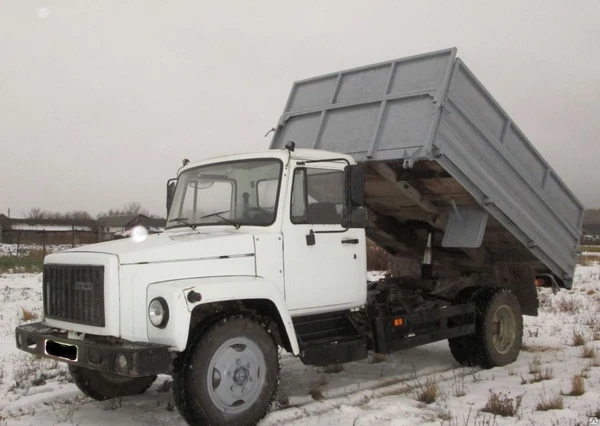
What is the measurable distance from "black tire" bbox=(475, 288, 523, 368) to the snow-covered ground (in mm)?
163

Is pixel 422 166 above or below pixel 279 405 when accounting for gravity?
above

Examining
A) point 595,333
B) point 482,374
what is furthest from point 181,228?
point 595,333

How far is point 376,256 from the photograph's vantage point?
14805 mm

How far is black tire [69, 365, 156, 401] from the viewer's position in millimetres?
5492

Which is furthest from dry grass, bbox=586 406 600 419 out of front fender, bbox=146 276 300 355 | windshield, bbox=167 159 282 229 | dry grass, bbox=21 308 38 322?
dry grass, bbox=21 308 38 322

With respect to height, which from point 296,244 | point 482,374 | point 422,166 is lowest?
point 482,374

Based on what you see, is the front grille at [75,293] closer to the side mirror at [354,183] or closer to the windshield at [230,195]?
the windshield at [230,195]

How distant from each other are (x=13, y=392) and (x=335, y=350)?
329cm

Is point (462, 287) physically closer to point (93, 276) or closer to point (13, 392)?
point (93, 276)

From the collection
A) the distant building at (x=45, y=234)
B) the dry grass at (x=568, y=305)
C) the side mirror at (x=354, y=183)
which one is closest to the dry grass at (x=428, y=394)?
the side mirror at (x=354, y=183)

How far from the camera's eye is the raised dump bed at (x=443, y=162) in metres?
5.94

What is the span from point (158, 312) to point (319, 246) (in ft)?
5.57

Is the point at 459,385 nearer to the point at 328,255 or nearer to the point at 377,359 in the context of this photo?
the point at 377,359

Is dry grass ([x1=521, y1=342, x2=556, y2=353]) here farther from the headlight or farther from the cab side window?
the headlight
